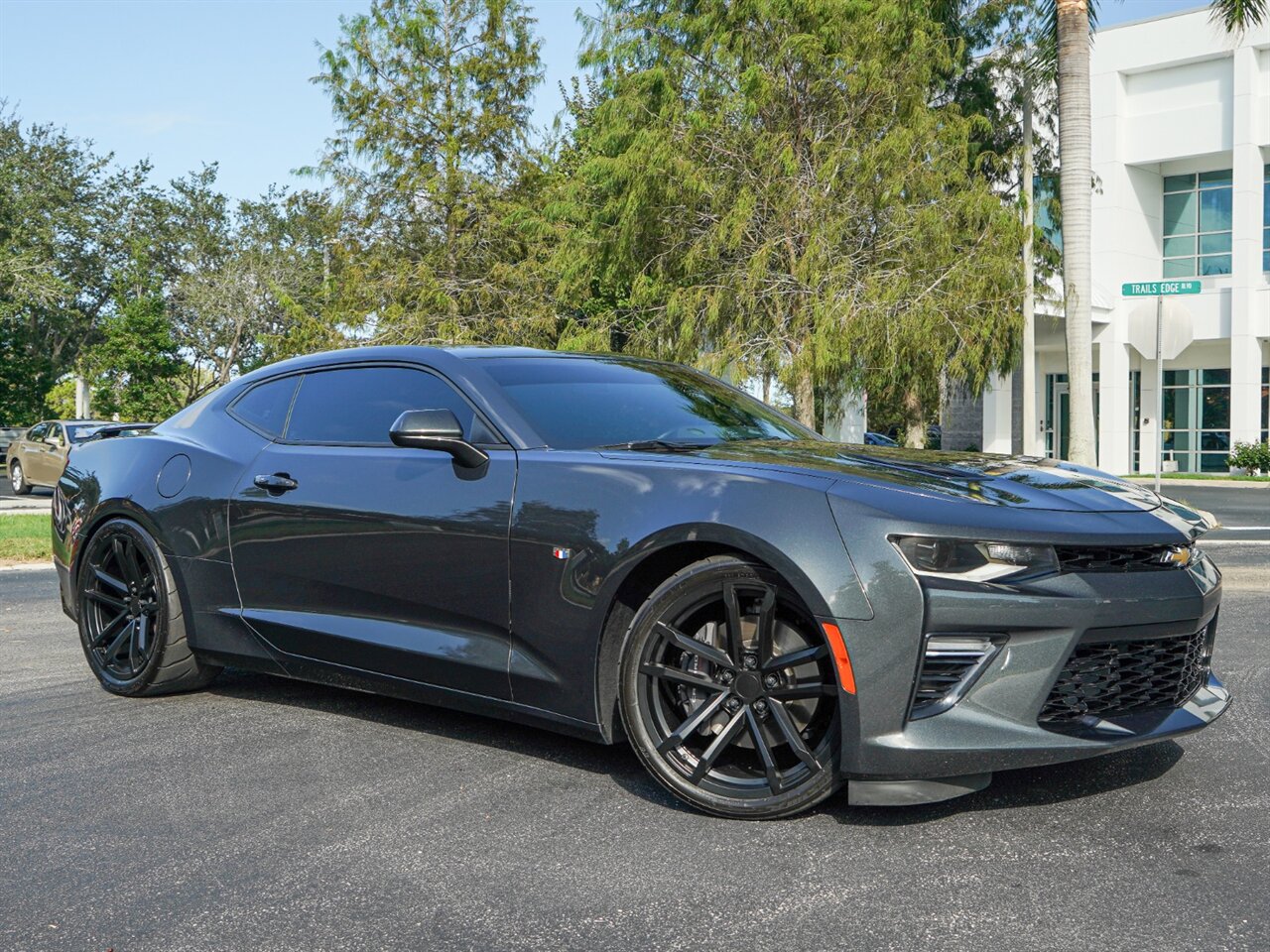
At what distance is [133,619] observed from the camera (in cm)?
577

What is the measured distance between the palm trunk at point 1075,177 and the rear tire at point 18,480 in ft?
65.2

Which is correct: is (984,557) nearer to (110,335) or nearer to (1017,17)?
(1017,17)

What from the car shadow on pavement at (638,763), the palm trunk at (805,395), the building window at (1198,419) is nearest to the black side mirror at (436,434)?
the car shadow on pavement at (638,763)

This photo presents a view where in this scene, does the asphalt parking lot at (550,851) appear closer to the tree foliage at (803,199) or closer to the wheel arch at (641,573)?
the wheel arch at (641,573)

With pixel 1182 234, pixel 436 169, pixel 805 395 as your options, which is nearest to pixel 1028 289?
pixel 805 395

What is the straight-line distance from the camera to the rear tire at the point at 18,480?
27.1 metres

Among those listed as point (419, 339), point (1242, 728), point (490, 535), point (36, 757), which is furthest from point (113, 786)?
point (419, 339)

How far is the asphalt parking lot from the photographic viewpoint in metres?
3.16

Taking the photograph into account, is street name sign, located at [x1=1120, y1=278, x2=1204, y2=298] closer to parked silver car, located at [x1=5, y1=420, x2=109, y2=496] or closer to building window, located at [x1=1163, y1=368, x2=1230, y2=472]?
parked silver car, located at [x1=5, y1=420, x2=109, y2=496]

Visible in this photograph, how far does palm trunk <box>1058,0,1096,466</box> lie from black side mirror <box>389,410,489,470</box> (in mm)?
15268

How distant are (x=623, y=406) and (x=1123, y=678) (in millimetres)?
1988

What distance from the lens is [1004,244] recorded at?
19.9 metres

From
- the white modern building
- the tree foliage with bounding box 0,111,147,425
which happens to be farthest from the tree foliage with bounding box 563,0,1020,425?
the tree foliage with bounding box 0,111,147,425

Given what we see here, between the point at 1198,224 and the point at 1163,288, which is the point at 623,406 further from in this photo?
the point at 1198,224
